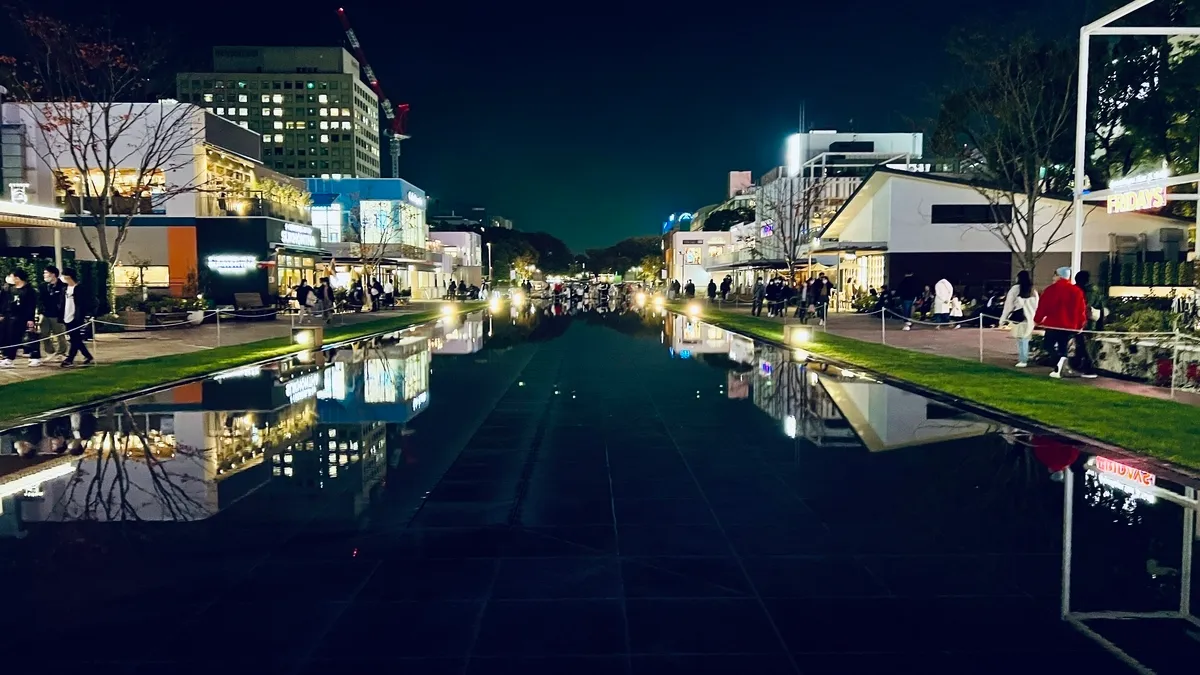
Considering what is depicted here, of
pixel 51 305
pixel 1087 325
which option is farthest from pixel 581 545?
pixel 51 305

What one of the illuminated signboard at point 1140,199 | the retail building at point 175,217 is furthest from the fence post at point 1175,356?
the retail building at point 175,217

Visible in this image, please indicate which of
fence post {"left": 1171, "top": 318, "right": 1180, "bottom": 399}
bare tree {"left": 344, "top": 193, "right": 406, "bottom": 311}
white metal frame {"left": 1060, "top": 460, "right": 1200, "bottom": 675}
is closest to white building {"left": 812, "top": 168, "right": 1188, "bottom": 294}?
fence post {"left": 1171, "top": 318, "right": 1180, "bottom": 399}

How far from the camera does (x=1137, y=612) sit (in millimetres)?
4645

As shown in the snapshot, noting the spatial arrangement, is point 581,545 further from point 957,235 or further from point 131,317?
point 957,235

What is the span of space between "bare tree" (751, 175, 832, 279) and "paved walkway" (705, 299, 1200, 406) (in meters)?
16.6

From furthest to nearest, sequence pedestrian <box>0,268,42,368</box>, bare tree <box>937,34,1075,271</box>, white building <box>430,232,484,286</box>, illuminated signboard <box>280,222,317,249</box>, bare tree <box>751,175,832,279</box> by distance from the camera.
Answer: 1. white building <box>430,232,484,286</box>
2. bare tree <box>751,175,832,279</box>
3. illuminated signboard <box>280,222,317,249</box>
4. bare tree <box>937,34,1075,271</box>
5. pedestrian <box>0,268,42,368</box>

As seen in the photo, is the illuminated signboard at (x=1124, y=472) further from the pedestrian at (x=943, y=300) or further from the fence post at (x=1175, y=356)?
the pedestrian at (x=943, y=300)

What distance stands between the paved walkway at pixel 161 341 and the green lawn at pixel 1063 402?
52.1ft

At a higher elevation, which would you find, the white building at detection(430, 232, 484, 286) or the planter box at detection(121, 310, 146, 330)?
the white building at detection(430, 232, 484, 286)

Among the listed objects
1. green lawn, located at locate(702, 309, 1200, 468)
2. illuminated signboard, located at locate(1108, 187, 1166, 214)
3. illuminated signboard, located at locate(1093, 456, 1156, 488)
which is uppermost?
illuminated signboard, located at locate(1108, 187, 1166, 214)

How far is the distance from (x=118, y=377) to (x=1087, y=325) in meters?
19.0

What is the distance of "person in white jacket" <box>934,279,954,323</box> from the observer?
28156 millimetres

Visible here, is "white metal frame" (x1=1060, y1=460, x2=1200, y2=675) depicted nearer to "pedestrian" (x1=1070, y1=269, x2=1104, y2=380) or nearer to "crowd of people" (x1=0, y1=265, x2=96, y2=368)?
"pedestrian" (x1=1070, y1=269, x2=1104, y2=380)

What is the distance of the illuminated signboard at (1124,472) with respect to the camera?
7496 mm
